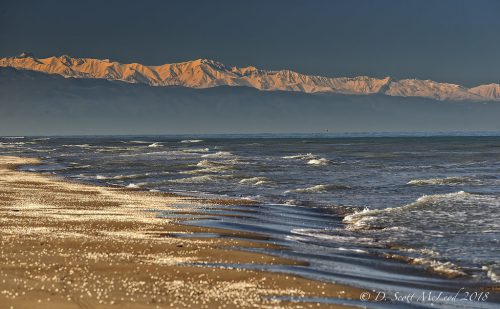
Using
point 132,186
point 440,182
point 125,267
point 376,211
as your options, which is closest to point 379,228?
point 376,211

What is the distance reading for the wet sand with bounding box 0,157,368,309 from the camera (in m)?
11.2

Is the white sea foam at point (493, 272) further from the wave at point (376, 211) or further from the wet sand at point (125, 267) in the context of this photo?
the wave at point (376, 211)

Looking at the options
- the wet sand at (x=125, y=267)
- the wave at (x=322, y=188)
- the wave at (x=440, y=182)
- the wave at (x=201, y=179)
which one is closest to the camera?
the wet sand at (x=125, y=267)

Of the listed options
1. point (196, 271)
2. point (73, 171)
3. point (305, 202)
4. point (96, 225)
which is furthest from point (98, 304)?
point (73, 171)

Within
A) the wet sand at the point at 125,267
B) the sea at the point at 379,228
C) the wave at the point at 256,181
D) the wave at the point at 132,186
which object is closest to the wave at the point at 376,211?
the sea at the point at 379,228

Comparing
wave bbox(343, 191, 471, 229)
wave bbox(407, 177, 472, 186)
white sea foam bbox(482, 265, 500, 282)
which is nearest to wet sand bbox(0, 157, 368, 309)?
white sea foam bbox(482, 265, 500, 282)

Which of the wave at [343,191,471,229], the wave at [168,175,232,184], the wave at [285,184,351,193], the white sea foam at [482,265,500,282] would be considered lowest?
the wave at [168,175,232,184]

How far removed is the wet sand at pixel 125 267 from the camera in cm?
1125

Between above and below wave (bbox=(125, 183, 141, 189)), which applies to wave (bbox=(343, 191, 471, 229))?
above

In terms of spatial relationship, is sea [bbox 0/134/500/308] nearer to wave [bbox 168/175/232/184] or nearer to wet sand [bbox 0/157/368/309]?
wave [bbox 168/175/232/184]

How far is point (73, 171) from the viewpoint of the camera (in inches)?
2244

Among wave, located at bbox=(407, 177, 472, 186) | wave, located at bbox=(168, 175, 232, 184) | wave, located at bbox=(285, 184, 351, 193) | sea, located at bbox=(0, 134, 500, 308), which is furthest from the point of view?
wave, located at bbox=(168, 175, 232, 184)

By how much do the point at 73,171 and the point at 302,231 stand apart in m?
39.6

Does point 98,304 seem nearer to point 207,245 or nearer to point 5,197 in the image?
point 207,245
